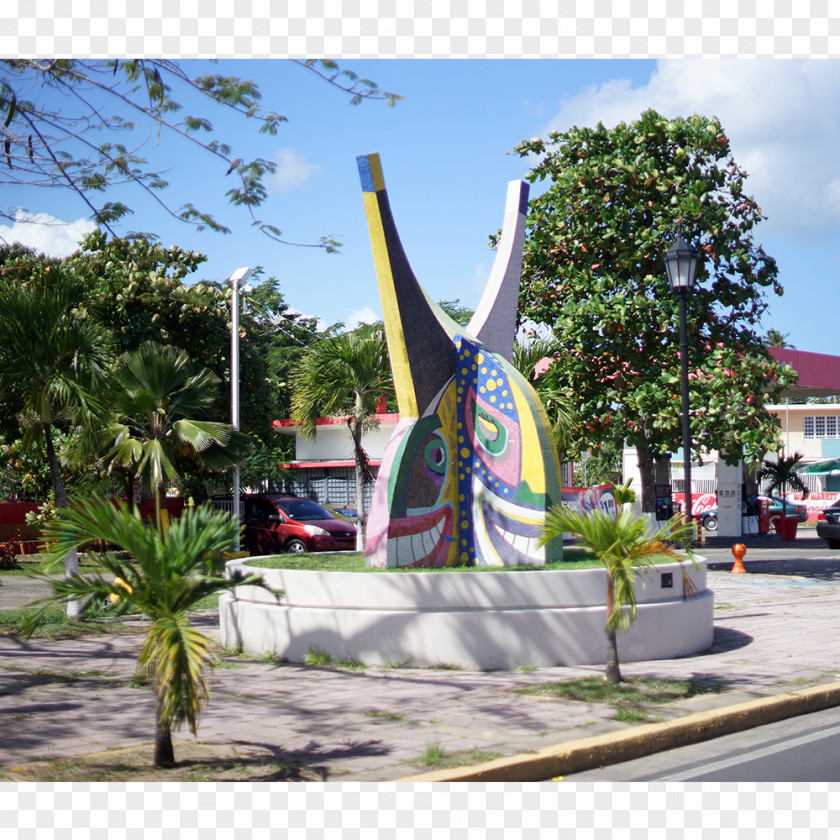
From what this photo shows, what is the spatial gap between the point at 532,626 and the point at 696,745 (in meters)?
2.67

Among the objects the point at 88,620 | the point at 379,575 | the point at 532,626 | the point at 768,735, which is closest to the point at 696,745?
the point at 768,735

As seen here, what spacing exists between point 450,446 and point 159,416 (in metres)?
6.91

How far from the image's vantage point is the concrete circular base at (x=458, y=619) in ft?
31.9

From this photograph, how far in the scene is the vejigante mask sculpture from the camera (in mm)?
11125

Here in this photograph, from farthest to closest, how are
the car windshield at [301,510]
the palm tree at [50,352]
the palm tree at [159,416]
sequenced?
the car windshield at [301,510] → the palm tree at [159,416] → the palm tree at [50,352]

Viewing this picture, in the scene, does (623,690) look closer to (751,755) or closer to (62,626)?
(751,755)

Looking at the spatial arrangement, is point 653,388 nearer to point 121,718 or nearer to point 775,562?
point 775,562

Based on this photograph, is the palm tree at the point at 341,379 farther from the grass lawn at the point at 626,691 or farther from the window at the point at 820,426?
the window at the point at 820,426

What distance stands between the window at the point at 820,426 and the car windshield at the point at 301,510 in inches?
1448

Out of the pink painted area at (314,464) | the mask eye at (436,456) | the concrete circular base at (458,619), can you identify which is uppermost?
the pink painted area at (314,464)

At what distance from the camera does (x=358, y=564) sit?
12.1m

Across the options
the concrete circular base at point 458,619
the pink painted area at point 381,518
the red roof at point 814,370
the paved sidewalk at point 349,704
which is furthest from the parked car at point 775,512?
the concrete circular base at point 458,619

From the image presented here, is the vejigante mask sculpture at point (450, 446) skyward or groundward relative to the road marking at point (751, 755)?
skyward

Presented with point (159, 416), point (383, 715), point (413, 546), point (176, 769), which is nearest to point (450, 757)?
point (383, 715)
